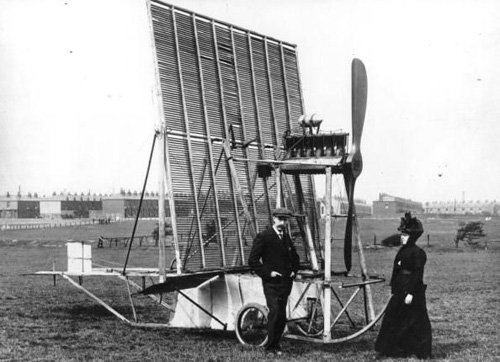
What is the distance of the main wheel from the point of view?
986cm

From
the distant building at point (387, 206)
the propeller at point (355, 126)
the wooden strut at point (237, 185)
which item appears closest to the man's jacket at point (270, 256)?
the propeller at point (355, 126)

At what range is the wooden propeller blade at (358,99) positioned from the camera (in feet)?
31.6

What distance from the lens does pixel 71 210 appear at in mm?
134000

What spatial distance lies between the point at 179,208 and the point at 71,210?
129 meters

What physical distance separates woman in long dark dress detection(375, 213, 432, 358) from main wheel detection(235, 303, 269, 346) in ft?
6.27

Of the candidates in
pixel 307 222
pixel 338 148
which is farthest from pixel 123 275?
pixel 338 148

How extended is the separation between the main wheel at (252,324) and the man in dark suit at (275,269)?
41 centimetres

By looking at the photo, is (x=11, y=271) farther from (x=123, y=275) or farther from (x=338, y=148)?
(x=338, y=148)

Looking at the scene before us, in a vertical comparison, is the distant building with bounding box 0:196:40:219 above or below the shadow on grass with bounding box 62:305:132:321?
above

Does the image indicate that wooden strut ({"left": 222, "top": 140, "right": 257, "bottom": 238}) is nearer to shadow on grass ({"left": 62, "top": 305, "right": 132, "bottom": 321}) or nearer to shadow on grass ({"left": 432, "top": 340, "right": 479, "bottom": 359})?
shadow on grass ({"left": 432, "top": 340, "right": 479, "bottom": 359})

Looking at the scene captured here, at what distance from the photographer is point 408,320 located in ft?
29.4

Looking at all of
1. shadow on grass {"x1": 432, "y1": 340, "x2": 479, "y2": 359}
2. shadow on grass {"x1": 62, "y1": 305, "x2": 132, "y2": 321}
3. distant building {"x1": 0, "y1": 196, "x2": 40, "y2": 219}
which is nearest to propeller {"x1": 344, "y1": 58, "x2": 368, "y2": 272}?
shadow on grass {"x1": 432, "y1": 340, "x2": 479, "y2": 359}

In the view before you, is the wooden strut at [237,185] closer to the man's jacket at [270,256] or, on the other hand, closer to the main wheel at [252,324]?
the man's jacket at [270,256]

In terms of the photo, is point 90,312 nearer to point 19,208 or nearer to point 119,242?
point 119,242
